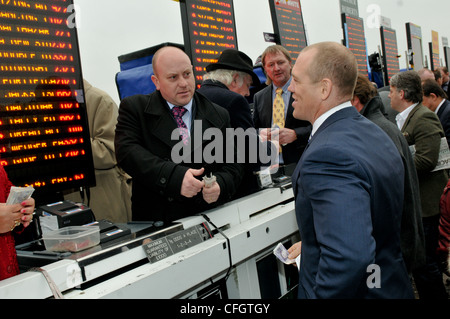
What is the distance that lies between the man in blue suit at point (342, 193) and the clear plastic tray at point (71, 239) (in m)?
0.79

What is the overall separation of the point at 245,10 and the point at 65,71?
16.3ft

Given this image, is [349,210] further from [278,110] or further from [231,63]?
[278,110]

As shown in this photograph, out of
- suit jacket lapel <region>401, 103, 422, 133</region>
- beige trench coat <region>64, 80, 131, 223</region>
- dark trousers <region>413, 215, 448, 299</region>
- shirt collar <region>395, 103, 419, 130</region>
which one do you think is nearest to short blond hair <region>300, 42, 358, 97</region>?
beige trench coat <region>64, 80, 131, 223</region>

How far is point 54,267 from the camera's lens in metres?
1.36

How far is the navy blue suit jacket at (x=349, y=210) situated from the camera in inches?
44.8

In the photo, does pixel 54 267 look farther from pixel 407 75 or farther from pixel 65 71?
pixel 407 75

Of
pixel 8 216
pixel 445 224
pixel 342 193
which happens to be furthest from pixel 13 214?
pixel 445 224

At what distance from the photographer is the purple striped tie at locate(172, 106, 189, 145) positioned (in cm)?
210

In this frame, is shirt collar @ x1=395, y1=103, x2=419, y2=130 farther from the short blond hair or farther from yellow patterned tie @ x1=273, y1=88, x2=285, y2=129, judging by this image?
the short blond hair

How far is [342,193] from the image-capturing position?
3.76 feet
